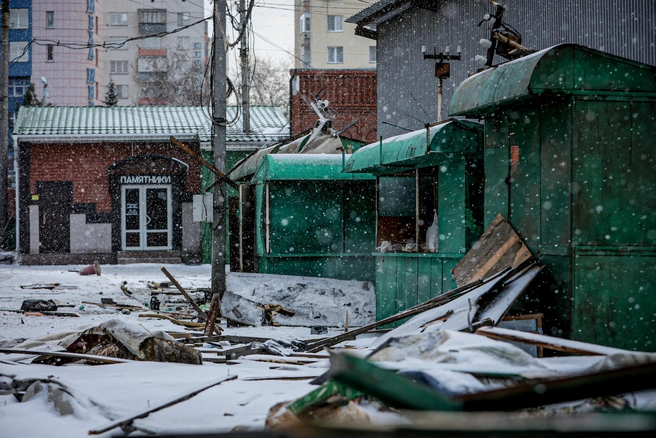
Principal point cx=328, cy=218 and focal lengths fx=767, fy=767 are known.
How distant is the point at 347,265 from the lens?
15789 millimetres

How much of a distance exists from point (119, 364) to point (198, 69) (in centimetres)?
6017

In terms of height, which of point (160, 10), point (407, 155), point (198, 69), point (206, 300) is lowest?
point (206, 300)

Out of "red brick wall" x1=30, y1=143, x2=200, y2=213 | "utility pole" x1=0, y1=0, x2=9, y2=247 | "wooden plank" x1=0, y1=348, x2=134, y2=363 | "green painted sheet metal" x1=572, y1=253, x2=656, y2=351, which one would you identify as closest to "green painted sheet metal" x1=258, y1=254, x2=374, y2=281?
"wooden plank" x1=0, y1=348, x2=134, y2=363

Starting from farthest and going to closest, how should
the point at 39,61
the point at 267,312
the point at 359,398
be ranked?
the point at 39,61
the point at 267,312
the point at 359,398

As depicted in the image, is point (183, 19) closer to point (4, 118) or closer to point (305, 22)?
point (305, 22)

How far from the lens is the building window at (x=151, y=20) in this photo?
79188 millimetres

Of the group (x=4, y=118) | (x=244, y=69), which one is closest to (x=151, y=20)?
(x=4, y=118)

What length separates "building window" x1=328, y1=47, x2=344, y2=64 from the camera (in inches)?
2514

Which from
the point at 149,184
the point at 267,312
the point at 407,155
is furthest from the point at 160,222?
the point at 407,155

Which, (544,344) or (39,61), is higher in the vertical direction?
(39,61)

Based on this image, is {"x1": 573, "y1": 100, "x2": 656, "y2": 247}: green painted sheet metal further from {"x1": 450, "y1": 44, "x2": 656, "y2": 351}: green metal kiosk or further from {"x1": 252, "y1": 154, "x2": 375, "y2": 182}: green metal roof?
{"x1": 252, "y1": 154, "x2": 375, "y2": 182}: green metal roof

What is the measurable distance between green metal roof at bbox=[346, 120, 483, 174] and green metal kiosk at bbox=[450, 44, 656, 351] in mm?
2432

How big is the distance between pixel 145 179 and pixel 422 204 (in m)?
21.1

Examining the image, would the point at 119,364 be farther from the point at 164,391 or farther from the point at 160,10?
the point at 160,10
